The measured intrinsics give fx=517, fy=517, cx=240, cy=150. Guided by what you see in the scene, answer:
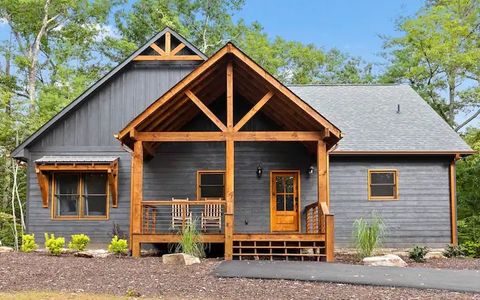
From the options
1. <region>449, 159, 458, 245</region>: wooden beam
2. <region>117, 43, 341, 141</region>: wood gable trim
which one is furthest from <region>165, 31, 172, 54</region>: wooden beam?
<region>449, 159, 458, 245</region>: wooden beam

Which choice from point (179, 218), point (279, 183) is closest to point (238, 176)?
point (279, 183)

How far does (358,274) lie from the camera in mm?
8617

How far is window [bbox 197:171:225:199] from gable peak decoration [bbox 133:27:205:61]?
326cm

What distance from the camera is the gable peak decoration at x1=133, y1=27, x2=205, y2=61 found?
1446cm

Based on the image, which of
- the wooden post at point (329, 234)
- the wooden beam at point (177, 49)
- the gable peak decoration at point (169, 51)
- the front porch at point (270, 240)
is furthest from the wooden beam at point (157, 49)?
the wooden post at point (329, 234)

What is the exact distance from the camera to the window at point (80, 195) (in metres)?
13.9

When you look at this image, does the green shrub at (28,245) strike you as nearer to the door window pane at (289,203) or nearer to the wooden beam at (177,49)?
the wooden beam at (177,49)

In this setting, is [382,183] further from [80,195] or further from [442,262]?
[80,195]

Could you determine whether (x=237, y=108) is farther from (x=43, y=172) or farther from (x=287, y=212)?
Result: (x=43, y=172)

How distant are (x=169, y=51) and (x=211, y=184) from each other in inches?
155

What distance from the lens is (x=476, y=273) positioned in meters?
9.28

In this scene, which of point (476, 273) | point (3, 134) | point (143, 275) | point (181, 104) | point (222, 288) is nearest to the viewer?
point (222, 288)

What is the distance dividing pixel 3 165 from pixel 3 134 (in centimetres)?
288

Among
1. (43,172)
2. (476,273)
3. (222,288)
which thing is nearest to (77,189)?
(43,172)
